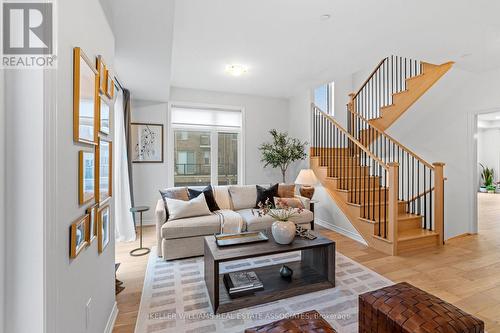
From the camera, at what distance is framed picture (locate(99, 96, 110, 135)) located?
5.30ft

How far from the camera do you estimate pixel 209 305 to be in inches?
83.4

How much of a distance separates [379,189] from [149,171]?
4130mm

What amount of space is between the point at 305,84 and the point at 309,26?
2092mm

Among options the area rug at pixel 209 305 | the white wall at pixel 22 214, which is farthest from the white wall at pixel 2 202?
the area rug at pixel 209 305

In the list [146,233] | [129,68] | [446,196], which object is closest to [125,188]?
[146,233]

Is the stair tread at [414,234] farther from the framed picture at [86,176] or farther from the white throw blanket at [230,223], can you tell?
the framed picture at [86,176]

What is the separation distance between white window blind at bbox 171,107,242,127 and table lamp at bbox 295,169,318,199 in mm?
1961

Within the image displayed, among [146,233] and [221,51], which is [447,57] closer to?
[221,51]

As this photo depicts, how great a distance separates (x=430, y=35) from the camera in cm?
284

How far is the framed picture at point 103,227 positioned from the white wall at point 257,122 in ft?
12.3

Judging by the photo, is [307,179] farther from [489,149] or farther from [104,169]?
[489,149]

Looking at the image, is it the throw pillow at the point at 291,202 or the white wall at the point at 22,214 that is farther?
the throw pillow at the point at 291,202

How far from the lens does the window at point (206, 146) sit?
4.98 meters

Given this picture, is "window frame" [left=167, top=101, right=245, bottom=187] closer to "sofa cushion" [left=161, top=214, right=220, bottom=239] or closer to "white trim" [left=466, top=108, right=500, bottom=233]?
"sofa cushion" [left=161, top=214, right=220, bottom=239]
